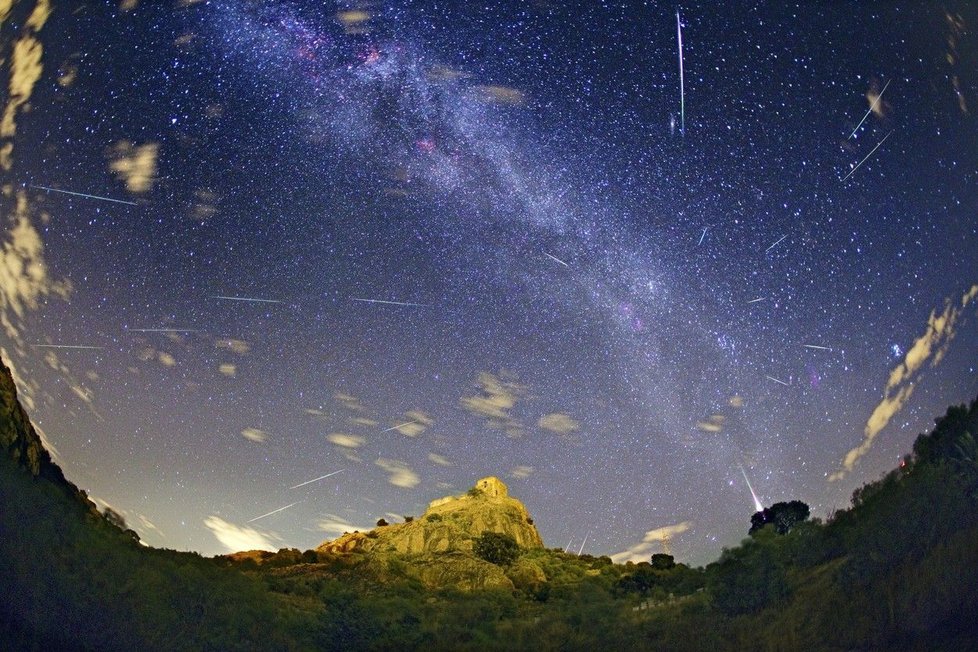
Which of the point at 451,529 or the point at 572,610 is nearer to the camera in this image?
the point at 572,610

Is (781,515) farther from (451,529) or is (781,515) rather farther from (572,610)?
(451,529)

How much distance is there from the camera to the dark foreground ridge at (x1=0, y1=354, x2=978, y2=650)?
656 inches

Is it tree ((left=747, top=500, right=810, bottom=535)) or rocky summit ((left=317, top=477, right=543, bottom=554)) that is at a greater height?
rocky summit ((left=317, top=477, right=543, bottom=554))

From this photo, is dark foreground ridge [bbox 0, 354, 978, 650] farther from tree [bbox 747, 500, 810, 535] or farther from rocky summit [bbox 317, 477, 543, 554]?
rocky summit [bbox 317, 477, 543, 554]

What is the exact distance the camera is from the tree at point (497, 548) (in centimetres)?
6516

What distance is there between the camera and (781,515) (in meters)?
55.7

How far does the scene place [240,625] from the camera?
83.2 ft

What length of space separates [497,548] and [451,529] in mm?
8991

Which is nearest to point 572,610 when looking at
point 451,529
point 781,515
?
point 781,515

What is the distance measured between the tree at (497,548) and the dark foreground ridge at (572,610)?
25380mm

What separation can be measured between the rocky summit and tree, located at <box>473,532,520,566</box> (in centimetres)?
121

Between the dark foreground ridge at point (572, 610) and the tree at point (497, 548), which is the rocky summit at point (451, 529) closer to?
the tree at point (497, 548)

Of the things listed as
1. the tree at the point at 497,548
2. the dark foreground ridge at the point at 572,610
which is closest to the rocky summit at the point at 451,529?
the tree at the point at 497,548

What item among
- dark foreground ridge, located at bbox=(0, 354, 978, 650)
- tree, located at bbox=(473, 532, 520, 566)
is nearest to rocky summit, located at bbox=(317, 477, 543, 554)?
tree, located at bbox=(473, 532, 520, 566)
